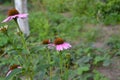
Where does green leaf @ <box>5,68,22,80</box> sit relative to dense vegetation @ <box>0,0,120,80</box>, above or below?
above

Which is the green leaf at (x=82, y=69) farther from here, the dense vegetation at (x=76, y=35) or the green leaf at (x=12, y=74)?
the green leaf at (x=12, y=74)

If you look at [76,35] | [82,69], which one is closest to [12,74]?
[82,69]

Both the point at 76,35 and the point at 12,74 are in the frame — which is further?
the point at 76,35

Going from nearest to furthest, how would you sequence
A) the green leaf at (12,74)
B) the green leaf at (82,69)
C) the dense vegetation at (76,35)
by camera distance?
the green leaf at (12,74)
the green leaf at (82,69)
the dense vegetation at (76,35)

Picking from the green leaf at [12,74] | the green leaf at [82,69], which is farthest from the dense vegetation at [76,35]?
the green leaf at [12,74]

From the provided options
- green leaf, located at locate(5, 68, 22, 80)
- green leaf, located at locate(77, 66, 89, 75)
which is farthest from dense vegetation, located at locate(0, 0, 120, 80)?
green leaf, located at locate(5, 68, 22, 80)

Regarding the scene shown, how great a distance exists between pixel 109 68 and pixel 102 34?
1435mm

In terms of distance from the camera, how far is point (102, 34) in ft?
19.4

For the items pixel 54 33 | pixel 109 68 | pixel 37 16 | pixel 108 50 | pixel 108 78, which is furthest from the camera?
pixel 37 16

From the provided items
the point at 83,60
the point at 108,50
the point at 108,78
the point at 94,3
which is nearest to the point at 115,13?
the point at 94,3

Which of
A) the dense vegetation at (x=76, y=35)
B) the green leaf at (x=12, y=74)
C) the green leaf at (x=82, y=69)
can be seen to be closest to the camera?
the green leaf at (x=12, y=74)

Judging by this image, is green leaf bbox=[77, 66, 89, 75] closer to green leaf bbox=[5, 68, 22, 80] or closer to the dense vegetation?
the dense vegetation

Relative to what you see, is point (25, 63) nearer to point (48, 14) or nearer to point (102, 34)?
point (102, 34)

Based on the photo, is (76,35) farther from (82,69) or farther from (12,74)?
(12,74)
